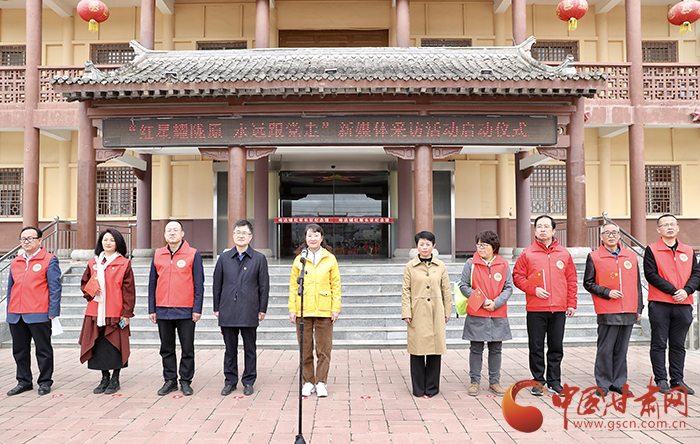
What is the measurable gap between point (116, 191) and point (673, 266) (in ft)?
43.7

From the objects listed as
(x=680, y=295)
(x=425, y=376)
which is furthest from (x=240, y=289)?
(x=680, y=295)

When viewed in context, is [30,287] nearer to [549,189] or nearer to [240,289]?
[240,289]

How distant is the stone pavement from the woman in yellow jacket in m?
0.25

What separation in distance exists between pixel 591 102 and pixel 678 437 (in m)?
9.09

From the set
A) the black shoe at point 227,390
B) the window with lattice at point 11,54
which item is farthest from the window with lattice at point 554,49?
the window with lattice at point 11,54

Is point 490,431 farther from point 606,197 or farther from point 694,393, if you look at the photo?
point 606,197

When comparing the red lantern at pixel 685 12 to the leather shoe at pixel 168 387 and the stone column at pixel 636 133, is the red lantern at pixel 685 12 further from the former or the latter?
the leather shoe at pixel 168 387

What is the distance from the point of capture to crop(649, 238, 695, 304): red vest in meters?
4.99

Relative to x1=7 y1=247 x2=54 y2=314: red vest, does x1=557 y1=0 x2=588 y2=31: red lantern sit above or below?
above

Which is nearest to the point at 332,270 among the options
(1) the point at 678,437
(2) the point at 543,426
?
(2) the point at 543,426

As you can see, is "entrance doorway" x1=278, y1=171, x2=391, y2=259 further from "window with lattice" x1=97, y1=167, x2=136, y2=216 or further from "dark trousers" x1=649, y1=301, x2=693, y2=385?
"dark trousers" x1=649, y1=301, x2=693, y2=385

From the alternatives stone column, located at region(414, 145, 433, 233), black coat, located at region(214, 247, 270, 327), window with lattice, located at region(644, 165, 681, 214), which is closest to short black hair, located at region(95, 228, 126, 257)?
black coat, located at region(214, 247, 270, 327)

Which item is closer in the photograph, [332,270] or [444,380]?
[332,270]

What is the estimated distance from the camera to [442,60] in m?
10.1
